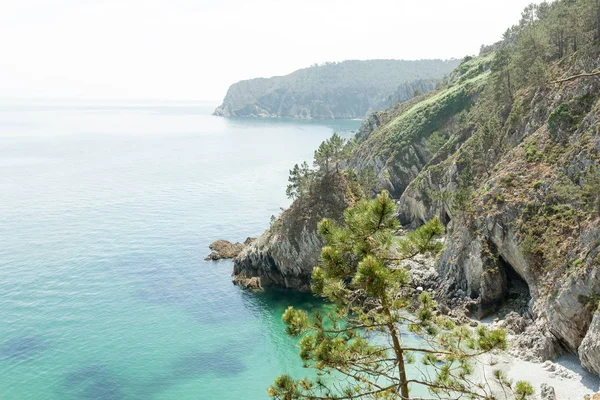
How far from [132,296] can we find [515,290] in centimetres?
4643

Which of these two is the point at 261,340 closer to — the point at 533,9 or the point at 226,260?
the point at 226,260

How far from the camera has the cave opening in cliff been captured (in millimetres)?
47428

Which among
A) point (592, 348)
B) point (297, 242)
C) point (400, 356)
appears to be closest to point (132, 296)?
point (297, 242)

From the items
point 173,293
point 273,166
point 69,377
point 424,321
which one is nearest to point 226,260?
point 173,293

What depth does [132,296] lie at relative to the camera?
62312 millimetres

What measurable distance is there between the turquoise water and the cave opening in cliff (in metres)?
22.9

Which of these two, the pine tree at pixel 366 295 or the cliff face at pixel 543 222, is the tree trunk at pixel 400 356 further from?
the cliff face at pixel 543 222

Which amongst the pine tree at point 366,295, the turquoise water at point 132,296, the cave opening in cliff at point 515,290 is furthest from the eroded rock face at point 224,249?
the pine tree at point 366,295

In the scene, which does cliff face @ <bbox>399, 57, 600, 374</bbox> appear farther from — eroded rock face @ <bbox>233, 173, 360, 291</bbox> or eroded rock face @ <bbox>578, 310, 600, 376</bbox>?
eroded rock face @ <bbox>233, 173, 360, 291</bbox>

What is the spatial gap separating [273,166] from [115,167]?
162 feet

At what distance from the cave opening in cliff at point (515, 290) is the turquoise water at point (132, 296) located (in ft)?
75.0

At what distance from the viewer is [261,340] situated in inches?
2036

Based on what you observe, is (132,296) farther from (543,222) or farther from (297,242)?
(543,222)

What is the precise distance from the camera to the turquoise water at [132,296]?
44469 millimetres
